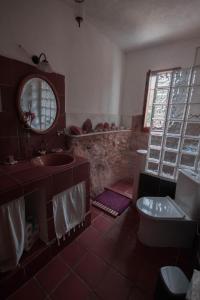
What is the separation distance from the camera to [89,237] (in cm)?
170

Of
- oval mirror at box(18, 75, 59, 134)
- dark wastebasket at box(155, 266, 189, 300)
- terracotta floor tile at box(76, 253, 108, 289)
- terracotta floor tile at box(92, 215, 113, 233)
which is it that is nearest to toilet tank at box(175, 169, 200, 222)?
dark wastebasket at box(155, 266, 189, 300)

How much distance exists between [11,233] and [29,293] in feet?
1.75

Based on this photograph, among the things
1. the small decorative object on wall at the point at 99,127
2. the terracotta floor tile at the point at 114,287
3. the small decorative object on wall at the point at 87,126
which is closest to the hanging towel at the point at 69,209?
the terracotta floor tile at the point at 114,287

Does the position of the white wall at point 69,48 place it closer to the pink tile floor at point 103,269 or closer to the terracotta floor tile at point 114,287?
the pink tile floor at point 103,269

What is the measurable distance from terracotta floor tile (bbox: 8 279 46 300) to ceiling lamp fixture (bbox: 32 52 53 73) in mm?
1901

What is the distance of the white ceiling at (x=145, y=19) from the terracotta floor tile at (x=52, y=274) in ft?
8.71

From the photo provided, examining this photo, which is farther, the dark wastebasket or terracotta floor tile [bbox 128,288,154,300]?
terracotta floor tile [bbox 128,288,154,300]

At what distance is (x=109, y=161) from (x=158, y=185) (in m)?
→ 0.92

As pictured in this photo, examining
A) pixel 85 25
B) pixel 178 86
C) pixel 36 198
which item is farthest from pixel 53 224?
pixel 85 25

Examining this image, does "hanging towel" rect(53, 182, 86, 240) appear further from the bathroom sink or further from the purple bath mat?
the purple bath mat

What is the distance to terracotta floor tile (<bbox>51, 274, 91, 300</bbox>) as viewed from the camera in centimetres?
114

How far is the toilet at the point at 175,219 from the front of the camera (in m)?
1.48

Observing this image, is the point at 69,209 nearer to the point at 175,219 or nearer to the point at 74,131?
the point at 74,131

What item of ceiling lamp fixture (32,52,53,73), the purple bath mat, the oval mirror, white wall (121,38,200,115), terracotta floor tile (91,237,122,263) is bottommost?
terracotta floor tile (91,237,122,263)
